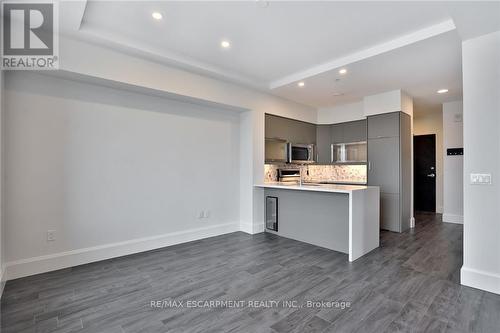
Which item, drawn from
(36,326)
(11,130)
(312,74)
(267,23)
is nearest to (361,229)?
(312,74)

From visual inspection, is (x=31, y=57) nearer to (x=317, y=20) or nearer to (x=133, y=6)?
(x=133, y=6)

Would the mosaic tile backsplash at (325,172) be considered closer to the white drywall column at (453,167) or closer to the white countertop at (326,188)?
the white countertop at (326,188)

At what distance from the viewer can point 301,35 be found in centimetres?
303

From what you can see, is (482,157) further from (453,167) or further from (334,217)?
(453,167)

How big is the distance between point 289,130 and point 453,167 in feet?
13.0

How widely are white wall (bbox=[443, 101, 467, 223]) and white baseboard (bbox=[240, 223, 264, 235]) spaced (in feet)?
14.7

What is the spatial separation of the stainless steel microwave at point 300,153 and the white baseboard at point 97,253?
231cm

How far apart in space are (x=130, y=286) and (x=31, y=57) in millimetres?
2805

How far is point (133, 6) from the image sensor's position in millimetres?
2482

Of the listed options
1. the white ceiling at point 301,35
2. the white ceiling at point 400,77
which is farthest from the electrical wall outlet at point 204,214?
the white ceiling at point 400,77

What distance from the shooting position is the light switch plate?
2.59 m

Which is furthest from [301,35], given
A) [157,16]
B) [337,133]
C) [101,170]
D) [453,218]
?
[453,218]

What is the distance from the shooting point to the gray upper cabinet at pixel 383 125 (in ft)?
15.9

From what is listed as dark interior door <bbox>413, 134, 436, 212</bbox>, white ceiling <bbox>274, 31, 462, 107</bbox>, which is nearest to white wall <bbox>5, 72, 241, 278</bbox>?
white ceiling <bbox>274, 31, 462, 107</bbox>
